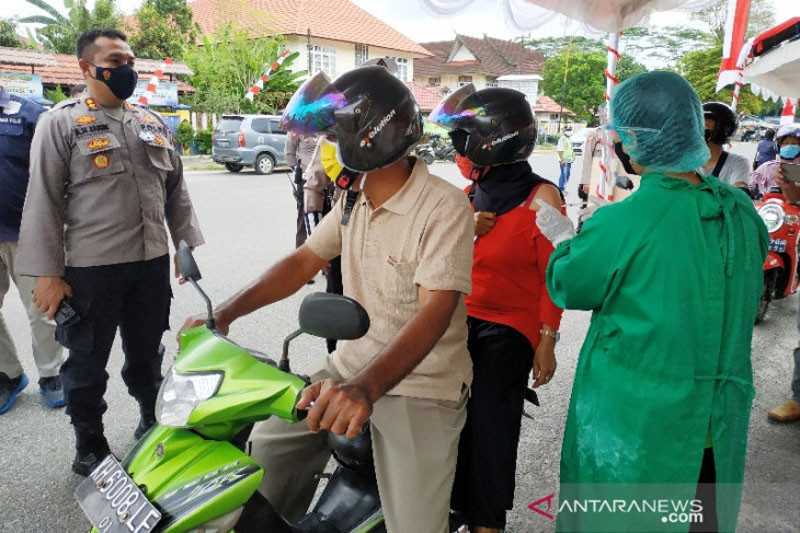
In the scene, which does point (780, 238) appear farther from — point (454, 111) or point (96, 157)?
point (96, 157)

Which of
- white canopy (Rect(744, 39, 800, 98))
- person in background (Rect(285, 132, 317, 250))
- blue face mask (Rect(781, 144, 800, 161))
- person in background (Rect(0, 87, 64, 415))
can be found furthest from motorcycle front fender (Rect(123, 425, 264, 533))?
blue face mask (Rect(781, 144, 800, 161))

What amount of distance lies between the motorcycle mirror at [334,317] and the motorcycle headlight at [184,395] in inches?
10.3

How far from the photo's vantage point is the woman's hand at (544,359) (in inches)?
88.0

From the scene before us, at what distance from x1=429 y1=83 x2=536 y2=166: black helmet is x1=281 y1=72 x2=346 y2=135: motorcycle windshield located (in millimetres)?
752

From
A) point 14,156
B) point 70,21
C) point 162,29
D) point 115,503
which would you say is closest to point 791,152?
point 115,503

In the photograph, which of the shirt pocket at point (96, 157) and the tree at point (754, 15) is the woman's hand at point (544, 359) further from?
the tree at point (754, 15)

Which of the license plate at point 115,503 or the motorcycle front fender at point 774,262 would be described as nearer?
the license plate at point 115,503

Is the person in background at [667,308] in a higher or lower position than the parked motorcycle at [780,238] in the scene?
higher

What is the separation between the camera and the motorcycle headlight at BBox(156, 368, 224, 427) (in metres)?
1.36

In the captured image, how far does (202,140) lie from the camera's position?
21.7m

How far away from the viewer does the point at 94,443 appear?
2.82 metres

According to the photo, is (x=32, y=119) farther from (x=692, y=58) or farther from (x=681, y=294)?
(x=692, y=58)

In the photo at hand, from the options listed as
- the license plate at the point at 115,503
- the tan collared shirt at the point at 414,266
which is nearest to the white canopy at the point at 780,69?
the tan collared shirt at the point at 414,266

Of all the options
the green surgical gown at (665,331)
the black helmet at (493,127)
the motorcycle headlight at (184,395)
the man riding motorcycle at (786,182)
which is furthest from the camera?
the man riding motorcycle at (786,182)
